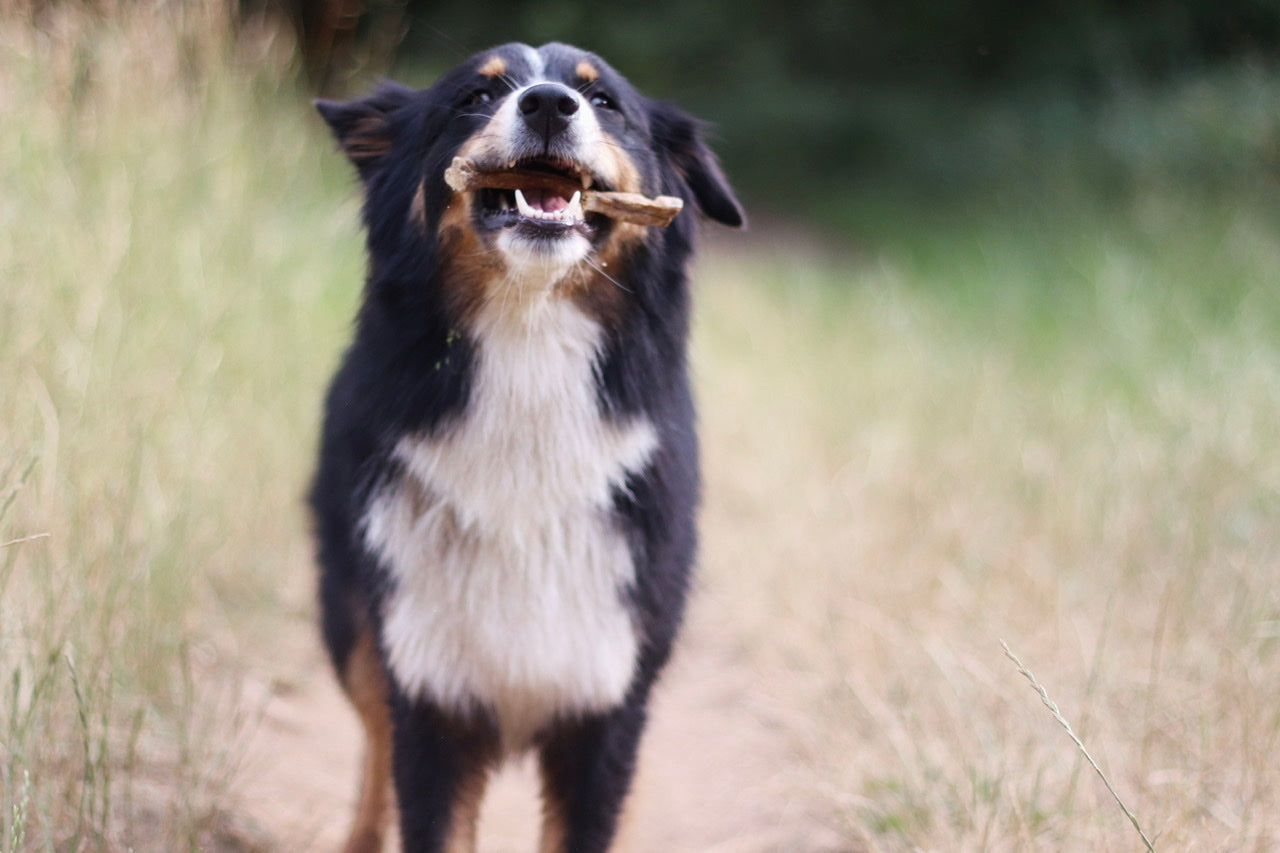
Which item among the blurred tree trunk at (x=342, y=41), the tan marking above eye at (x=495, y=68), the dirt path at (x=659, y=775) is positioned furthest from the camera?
the blurred tree trunk at (x=342, y=41)

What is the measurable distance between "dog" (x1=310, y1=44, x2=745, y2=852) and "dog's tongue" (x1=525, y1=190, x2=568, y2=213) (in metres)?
0.01

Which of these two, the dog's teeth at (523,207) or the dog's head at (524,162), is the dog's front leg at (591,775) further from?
the dog's teeth at (523,207)

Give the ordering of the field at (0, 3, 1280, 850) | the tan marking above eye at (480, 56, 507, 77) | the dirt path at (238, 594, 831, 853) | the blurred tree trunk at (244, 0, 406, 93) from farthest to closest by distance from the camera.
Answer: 1. the blurred tree trunk at (244, 0, 406, 93)
2. the dirt path at (238, 594, 831, 853)
3. the field at (0, 3, 1280, 850)
4. the tan marking above eye at (480, 56, 507, 77)

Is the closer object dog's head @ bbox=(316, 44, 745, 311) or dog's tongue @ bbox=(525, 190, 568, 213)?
dog's head @ bbox=(316, 44, 745, 311)

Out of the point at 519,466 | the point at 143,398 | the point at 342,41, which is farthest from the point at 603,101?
the point at 342,41

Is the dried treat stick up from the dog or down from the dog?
up

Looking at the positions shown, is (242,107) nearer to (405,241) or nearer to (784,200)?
(405,241)

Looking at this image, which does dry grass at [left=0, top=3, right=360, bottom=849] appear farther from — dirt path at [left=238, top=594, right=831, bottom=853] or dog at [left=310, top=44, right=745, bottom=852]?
dog at [left=310, top=44, right=745, bottom=852]

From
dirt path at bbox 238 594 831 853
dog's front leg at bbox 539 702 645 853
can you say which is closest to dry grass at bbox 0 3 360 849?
dirt path at bbox 238 594 831 853

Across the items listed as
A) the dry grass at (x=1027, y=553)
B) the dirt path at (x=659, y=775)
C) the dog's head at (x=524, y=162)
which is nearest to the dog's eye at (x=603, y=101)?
the dog's head at (x=524, y=162)

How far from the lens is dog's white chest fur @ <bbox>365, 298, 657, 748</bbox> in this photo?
2.27 metres

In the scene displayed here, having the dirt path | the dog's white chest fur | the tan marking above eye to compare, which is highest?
the tan marking above eye

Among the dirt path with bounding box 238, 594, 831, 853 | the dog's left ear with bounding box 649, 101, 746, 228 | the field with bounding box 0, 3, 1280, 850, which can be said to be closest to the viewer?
the field with bounding box 0, 3, 1280, 850

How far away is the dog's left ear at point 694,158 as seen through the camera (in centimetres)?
267
